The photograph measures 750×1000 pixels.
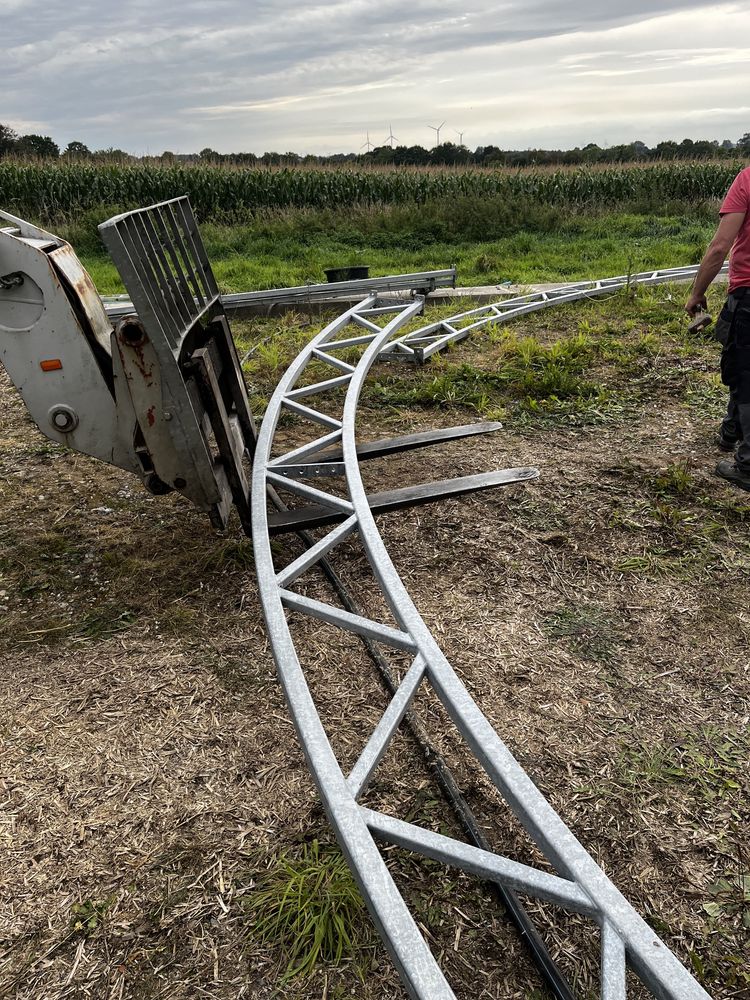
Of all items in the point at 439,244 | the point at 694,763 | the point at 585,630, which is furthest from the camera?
the point at 439,244

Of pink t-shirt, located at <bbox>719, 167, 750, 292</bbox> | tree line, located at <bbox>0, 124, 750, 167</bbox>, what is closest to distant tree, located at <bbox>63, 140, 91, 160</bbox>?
tree line, located at <bbox>0, 124, 750, 167</bbox>

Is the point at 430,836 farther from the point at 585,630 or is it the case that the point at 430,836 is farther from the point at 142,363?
the point at 142,363

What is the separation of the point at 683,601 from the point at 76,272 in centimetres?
337

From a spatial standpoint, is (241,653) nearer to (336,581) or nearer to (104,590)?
(336,581)

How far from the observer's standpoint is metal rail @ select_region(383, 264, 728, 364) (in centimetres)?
682

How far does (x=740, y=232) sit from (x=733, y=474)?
1.54m

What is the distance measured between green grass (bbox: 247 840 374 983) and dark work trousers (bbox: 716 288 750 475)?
11.9 ft

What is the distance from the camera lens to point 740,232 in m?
4.43

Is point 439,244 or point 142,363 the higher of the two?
point 142,363

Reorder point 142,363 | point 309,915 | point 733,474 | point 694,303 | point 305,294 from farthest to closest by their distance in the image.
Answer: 1. point 305,294
2. point 694,303
3. point 733,474
4. point 142,363
5. point 309,915

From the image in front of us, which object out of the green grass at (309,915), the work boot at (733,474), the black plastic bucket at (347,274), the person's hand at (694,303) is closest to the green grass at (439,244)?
the black plastic bucket at (347,274)

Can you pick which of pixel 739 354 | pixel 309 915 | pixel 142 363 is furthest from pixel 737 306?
pixel 309 915

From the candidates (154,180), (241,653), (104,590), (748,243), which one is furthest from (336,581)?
(154,180)

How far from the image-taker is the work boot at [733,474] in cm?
448
